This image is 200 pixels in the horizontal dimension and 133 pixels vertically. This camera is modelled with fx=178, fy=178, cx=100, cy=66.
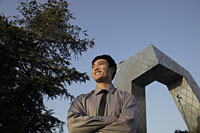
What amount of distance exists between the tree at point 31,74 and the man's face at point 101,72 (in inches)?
157

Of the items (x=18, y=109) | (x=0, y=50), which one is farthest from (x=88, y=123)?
(x=0, y=50)

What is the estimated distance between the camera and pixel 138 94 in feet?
57.5

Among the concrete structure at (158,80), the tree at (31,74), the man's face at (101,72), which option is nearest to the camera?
the man's face at (101,72)

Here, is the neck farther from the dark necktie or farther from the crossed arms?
the crossed arms

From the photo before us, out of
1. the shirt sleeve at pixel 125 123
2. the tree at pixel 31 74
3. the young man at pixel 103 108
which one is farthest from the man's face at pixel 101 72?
the tree at pixel 31 74

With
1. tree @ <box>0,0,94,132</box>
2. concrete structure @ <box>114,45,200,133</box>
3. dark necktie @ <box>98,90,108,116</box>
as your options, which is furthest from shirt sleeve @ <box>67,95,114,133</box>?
concrete structure @ <box>114,45,200,133</box>

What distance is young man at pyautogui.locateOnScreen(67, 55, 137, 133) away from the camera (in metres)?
1.81

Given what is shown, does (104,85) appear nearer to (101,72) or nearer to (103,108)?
(101,72)

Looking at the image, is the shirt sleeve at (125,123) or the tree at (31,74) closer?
the shirt sleeve at (125,123)

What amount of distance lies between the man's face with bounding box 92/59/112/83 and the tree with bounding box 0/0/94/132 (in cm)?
399

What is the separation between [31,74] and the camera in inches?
240

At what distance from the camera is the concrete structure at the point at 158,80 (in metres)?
16.3

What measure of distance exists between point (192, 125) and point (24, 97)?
1608 centimetres

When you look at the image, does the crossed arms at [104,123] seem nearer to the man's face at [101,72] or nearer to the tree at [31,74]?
the man's face at [101,72]
